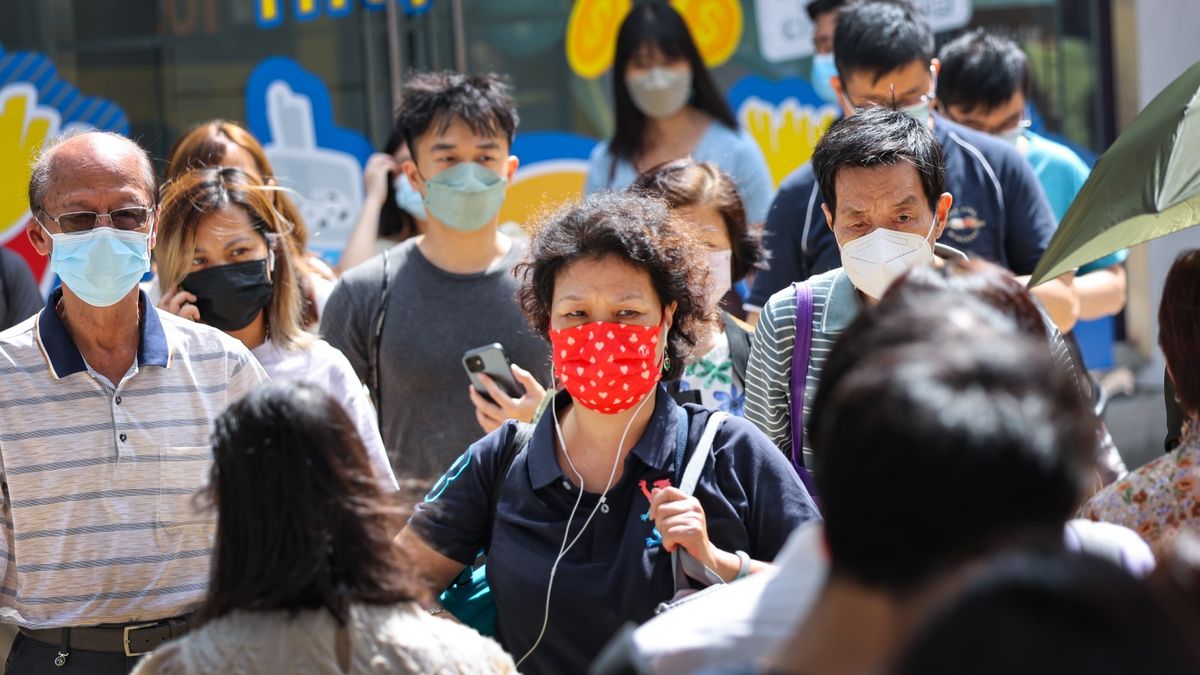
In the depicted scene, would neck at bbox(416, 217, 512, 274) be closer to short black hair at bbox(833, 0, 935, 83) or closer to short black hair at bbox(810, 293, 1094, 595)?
short black hair at bbox(833, 0, 935, 83)

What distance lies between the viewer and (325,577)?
2133mm

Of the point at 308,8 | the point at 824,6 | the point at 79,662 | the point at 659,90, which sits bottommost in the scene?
the point at 79,662

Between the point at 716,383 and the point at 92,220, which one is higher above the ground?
the point at 92,220

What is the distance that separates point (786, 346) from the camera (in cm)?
336

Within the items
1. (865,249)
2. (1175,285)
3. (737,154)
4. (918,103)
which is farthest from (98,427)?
(737,154)

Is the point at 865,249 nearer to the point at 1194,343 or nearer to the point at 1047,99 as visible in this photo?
the point at 1194,343

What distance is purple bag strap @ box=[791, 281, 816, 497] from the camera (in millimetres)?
3318

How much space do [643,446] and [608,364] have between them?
184 mm

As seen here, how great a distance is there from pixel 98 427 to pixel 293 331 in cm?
99

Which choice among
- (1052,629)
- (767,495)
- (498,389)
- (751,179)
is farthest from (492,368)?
(1052,629)

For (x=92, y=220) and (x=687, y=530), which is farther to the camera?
(x=92, y=220)

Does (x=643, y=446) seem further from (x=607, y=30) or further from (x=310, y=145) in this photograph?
(x=607, y=30)

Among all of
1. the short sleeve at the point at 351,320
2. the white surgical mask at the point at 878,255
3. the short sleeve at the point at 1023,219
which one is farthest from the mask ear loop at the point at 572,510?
the short sleeve at the point at 1023,219

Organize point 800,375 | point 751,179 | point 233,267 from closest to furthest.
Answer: point 800,375
point 233,267
point 751,179
